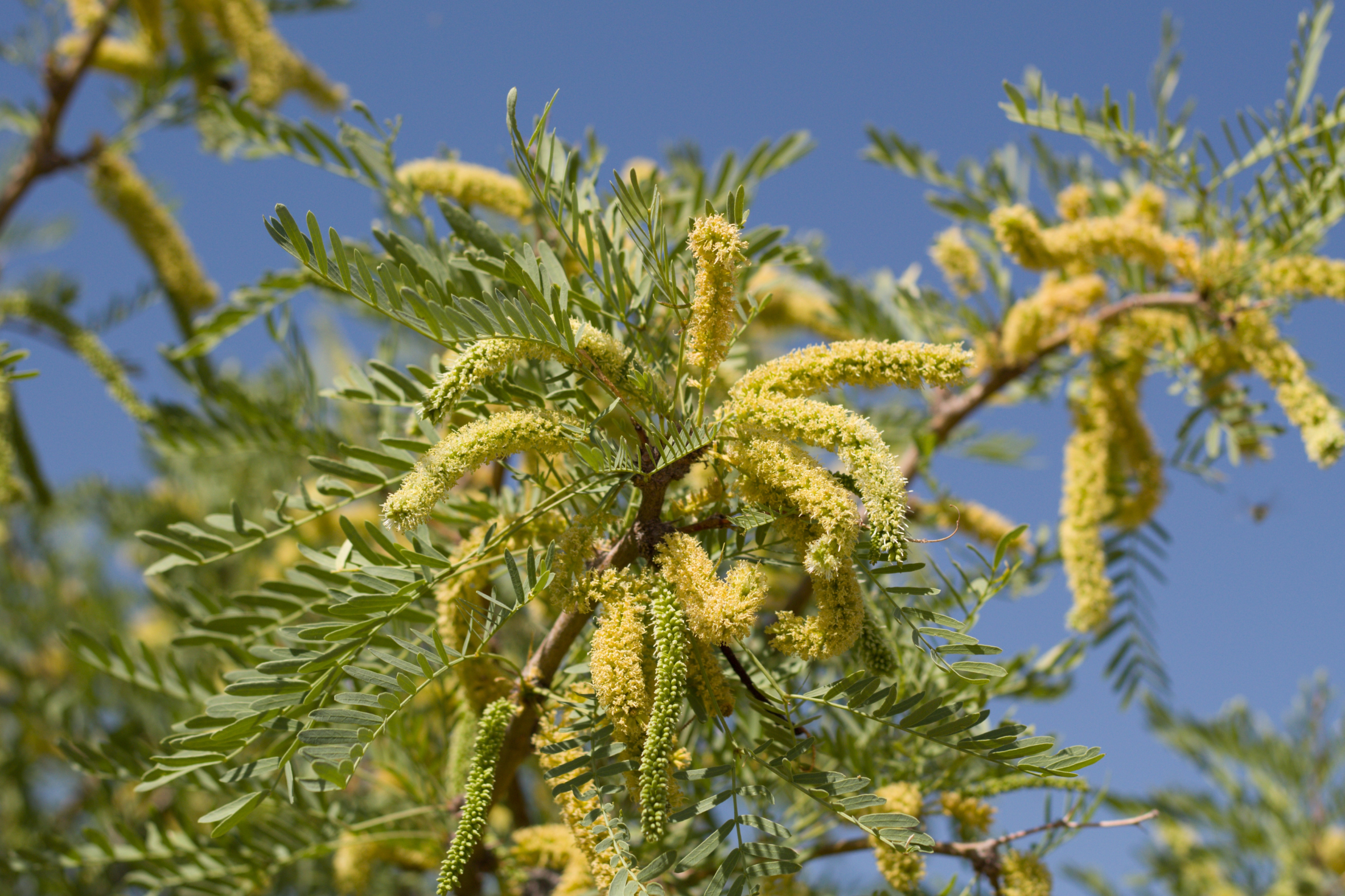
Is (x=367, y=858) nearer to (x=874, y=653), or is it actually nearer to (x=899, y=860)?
(x=899, y=860)

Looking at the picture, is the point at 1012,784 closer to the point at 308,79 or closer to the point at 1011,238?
the point at 1011,238

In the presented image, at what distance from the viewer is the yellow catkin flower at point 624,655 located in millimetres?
870

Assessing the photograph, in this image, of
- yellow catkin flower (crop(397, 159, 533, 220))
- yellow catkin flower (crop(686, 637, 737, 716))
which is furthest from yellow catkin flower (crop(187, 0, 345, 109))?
yellow catkin flower (crop(686, 637, 737, 716))

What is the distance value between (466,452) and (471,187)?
2.63 ft

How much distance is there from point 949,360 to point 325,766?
75 centimetres

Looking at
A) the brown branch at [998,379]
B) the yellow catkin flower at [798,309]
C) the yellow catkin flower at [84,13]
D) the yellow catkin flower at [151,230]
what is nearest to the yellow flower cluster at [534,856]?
the brown branch at [998,379]

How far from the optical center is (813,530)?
0.93 m

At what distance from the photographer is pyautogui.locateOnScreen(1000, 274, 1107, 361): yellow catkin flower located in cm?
190

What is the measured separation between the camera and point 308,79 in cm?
281

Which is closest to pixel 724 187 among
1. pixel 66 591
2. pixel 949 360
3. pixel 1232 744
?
pixel 949 360

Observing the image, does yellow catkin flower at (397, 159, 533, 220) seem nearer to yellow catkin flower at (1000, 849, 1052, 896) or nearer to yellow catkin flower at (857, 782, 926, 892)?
yellow catkin flower at (857, 782, 926, 892)

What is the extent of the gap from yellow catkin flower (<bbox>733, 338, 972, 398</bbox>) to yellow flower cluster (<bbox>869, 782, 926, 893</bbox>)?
584mm

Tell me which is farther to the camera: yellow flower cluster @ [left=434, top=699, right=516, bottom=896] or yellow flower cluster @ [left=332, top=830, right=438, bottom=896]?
yellow flower cluster @ [left=332, top=830, right=438, bottom=896]

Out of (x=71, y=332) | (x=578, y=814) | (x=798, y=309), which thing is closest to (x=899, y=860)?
(x=578, y=814)
